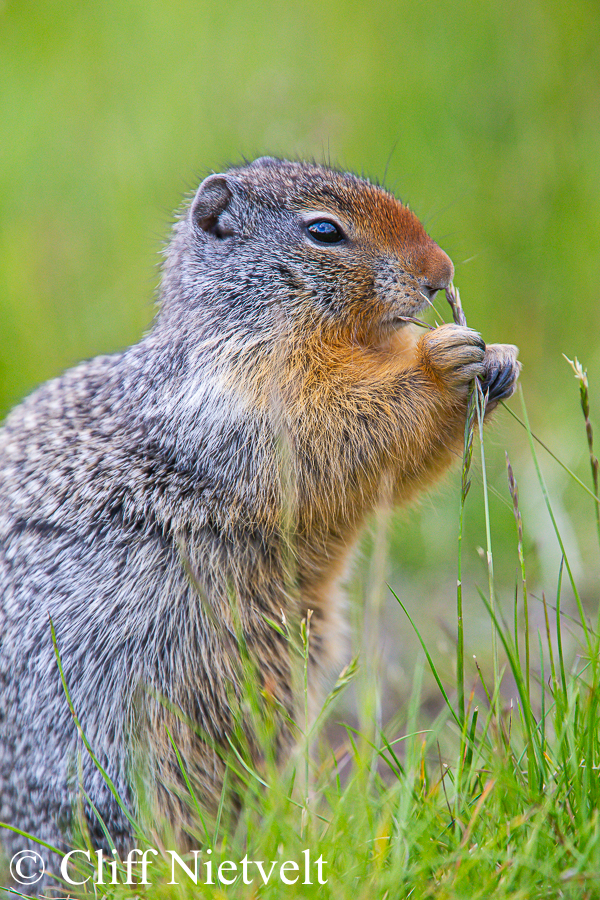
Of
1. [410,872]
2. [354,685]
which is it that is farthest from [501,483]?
[410,872]

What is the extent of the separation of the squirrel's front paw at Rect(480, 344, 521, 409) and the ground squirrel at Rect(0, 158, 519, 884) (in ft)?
0.03

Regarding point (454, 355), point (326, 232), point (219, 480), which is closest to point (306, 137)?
point (326, 232)

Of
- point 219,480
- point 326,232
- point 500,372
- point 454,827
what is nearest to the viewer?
point 454,827

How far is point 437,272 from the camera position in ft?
11.3

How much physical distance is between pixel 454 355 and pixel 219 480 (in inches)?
43.4

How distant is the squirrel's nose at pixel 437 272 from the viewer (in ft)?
11.3

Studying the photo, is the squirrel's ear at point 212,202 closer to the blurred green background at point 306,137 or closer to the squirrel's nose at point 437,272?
the squirrel's nose at point 437,272

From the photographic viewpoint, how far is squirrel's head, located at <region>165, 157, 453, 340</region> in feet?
11.5

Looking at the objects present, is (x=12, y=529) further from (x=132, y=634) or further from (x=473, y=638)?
(x=473, y=638)

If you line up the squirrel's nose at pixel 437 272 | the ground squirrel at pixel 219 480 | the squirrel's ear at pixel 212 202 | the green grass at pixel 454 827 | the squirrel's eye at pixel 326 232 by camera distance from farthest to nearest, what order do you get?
the squirrel's ear at pixel 212 202, the squirrel's eye at pixel 326 232, the squirrel's nose at pixel 437 272, the ground squirrel at pixel 219 480, the green grass at pixel 454 827

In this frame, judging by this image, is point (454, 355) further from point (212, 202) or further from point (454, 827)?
point (454, 827)

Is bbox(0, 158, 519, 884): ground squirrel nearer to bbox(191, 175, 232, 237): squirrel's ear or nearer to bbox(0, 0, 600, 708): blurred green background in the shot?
bbox(191, 175, 232, 237): squirrel's ear

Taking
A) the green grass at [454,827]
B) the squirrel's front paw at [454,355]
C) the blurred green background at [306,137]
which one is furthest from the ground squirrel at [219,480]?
the blurred green background at [306,137]

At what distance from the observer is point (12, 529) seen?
3496 mm
